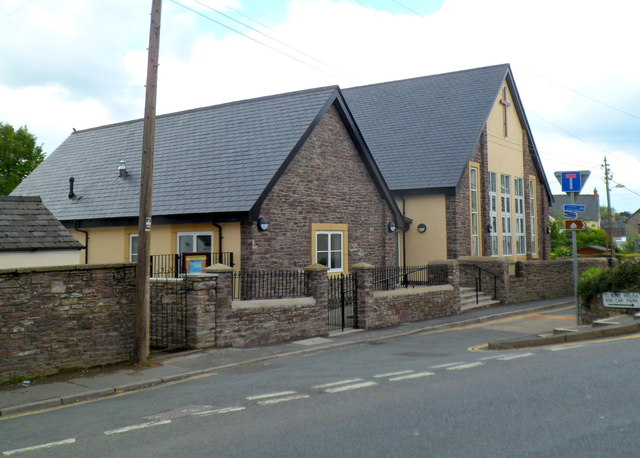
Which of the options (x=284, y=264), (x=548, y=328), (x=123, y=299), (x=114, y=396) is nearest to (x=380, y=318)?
(x=284, y=264)

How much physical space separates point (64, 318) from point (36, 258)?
3910 mm

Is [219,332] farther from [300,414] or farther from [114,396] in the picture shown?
[300,414]

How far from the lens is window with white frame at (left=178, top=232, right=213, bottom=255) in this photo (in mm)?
18891

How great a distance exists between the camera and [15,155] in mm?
46094

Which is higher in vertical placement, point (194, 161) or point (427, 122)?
point (427, 122)

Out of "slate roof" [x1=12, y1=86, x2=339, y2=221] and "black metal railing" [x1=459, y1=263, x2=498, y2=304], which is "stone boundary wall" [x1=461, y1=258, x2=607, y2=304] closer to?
"black metal railing" [x1=459, y1=263, x2=498, y2=304]

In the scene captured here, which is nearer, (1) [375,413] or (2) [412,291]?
(1) [375,413]

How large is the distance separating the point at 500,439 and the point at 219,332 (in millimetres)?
8272

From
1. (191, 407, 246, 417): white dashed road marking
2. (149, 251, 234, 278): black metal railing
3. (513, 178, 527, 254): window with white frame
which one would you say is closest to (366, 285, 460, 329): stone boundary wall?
(149, 251, 234, 278): black metal railing

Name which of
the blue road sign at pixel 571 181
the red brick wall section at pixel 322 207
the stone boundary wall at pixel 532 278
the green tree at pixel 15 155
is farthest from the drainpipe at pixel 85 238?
the green tree at pixel 15 155

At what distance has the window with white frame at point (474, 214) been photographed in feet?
89.0

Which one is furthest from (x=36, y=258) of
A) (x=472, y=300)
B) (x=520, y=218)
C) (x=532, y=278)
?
(x=520, y=218)

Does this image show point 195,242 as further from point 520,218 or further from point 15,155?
point 15,155

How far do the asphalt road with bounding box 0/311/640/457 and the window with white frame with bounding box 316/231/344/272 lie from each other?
28.2 feet
